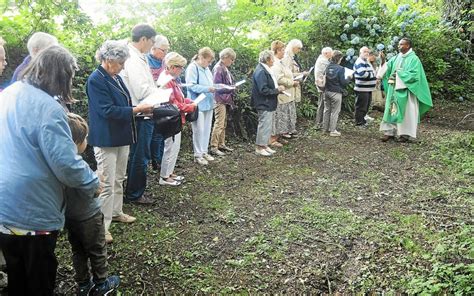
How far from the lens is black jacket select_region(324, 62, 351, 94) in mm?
8453

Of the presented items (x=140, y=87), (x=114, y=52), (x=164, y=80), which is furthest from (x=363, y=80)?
(x=114, y=52)

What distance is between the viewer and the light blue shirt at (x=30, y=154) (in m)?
2.31

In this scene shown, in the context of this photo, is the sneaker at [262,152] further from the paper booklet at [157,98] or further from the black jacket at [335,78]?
the paper booklet at [157,98]

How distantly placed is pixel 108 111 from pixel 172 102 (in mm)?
1657

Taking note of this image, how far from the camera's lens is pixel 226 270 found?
12.3ft

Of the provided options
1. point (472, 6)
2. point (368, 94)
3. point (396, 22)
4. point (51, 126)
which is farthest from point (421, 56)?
point (51, 126)

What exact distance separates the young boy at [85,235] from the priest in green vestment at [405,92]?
6623 mm

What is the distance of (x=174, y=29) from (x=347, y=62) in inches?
209

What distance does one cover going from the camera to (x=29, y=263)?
2.46 meters

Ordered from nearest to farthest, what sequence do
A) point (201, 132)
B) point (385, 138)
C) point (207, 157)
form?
point (201, 132) < point (207, 157) < point (385, 138)

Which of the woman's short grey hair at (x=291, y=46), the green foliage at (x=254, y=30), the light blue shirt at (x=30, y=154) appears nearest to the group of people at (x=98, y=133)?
the light blue shirt at (x=30, y=154)

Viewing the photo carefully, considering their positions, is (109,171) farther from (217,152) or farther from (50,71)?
(217,152)

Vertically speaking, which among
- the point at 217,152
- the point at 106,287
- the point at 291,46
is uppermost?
the point at 291,46

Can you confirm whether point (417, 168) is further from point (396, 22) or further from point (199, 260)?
point (396, 22)
